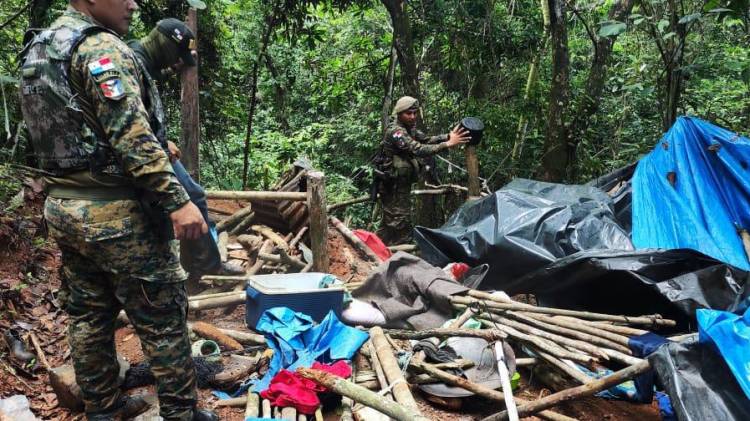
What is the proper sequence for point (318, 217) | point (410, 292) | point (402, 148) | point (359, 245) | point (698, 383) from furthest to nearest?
1. point (402, 148)
2. point (359, 245)
3. point (318, 217)
4. point (410, 292)
5. point (698, 383)

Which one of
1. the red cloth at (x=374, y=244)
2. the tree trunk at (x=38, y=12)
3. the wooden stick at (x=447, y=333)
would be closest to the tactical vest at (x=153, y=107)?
the wooden stick at (x=447, y=333)

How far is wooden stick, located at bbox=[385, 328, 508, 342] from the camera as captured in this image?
116 inches

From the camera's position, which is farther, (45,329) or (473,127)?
(473,127)

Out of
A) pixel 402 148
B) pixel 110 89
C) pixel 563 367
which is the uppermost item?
pixel 110 89

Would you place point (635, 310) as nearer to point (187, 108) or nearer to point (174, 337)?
point (174, 337)

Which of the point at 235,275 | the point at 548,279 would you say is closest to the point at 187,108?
the point at 235,275

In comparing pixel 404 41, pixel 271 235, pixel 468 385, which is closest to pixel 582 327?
pixel 468 385

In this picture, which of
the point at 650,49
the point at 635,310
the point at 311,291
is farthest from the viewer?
the point at 650,49

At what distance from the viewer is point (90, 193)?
2199 mm

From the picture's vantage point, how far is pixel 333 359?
316cm

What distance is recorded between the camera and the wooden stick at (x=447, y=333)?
9.70 ft

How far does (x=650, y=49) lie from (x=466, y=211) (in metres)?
5.44

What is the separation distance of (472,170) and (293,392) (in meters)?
3.86

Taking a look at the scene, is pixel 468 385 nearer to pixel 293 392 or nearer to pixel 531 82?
pixel 293 392
